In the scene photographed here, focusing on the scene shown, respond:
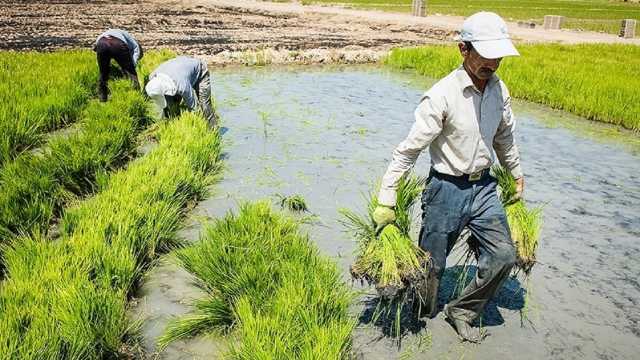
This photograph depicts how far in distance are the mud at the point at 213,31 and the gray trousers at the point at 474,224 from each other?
8.56 m

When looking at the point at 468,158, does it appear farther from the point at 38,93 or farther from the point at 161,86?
the point at 38,93

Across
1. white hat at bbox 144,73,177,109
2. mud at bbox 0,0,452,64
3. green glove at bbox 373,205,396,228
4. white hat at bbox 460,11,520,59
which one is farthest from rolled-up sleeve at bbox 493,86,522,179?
mud at bbox 0,0,452,64

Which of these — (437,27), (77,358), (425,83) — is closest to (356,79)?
(425,83)

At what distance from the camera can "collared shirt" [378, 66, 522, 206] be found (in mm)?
2182

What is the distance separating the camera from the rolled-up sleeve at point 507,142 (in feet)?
7.74

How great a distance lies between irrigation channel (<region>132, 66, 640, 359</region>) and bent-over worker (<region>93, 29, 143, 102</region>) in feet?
3.94

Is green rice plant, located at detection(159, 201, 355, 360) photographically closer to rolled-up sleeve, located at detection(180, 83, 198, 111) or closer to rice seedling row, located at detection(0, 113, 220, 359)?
rice seedling row, located at detection(0, 113, 220, 359)

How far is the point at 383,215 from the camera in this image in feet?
7.46

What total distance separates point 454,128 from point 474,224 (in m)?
0.47

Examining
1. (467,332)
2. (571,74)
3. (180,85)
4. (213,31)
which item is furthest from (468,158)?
(213,31)

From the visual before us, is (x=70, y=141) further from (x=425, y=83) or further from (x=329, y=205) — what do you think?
(x=425, y=83)

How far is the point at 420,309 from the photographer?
8.34 feet

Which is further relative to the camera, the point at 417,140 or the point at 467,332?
the point at 467,332

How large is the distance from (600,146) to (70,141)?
529 centimetres
